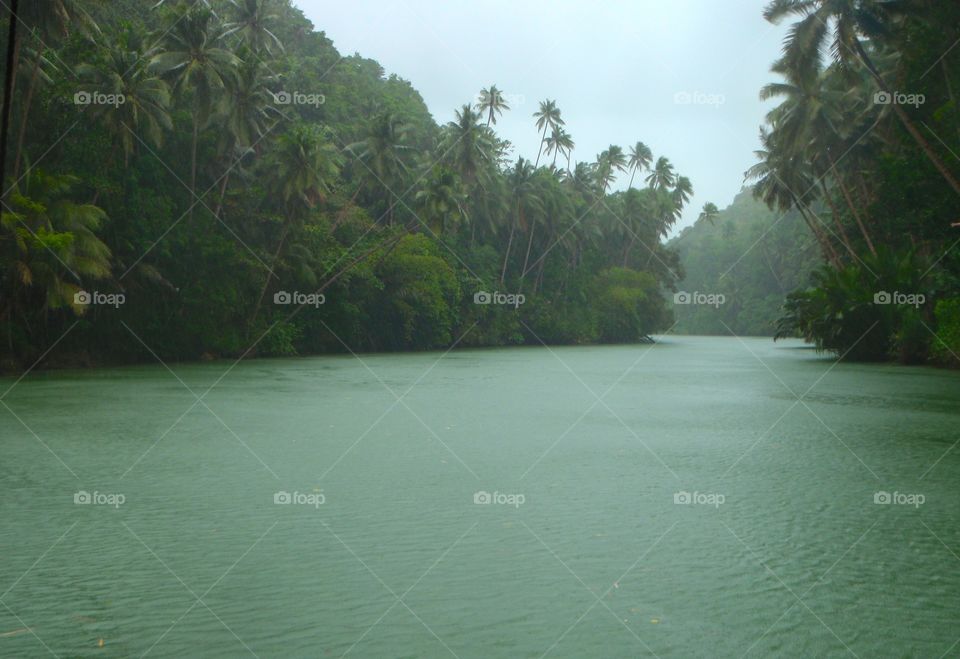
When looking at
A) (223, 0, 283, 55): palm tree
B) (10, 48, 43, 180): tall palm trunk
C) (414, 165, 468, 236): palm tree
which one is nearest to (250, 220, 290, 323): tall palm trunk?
(414, 165, 468, 236): palm tree

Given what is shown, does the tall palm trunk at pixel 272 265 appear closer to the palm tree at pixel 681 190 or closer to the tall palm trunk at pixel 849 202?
the tall palm trunk at pixel 849 202

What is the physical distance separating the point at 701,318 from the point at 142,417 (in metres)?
101

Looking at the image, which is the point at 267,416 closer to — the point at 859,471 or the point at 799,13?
the point at 859,471

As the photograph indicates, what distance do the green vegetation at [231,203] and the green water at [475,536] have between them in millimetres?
6909

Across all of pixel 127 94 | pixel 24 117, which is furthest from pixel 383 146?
pixel 24 117

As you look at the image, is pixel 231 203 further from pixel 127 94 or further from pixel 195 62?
pixel 127 94

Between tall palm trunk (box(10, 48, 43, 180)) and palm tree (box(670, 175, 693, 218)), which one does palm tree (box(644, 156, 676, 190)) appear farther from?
tall palm trunk (box(10, 48, 43, 180))

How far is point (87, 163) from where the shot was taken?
84.1 feet

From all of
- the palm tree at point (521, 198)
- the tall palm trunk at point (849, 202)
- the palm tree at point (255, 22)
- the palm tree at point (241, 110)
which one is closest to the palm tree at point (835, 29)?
the tall palm trunk at point (849, 202)

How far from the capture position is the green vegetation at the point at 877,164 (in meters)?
22.2

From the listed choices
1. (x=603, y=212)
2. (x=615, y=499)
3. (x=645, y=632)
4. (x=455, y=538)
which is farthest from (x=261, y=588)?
(x=603, y=212)

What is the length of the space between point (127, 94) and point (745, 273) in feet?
269

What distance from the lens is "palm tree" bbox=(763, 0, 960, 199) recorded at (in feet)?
79.9

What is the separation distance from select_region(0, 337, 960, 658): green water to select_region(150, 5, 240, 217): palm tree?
64.1ft
